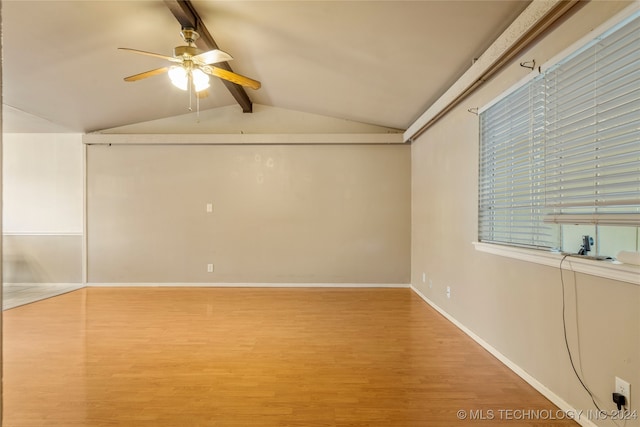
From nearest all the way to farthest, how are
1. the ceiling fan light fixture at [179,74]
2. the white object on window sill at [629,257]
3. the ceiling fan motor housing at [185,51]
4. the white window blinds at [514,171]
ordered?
the white object on window sill at [629,257]
the white window blinds at [514,171]
the ceiling fan motor housing at [185,51]
the ceiling fan light fixture at [179,74]

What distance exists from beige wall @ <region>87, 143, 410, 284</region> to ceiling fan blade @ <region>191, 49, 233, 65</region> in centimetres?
243

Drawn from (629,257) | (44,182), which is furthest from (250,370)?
(44,182)

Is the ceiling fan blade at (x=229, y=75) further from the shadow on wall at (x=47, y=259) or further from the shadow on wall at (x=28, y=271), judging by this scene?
the shadow on wall at (x=28, y=271)

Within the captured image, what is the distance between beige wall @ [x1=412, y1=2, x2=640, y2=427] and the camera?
1.68 meters

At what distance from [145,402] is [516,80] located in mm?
3466

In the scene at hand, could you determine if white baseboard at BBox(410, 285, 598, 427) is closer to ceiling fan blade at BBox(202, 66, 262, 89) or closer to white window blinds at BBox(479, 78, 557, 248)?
white window blinds at BBox(479, 78, 557, 248)

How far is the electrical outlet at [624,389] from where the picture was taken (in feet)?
5.21

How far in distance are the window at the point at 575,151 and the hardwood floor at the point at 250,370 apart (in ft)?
3.69

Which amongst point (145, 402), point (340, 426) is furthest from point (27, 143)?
point (340, 426)

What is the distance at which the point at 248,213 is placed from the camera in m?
5.17

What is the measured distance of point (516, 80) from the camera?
2.41m

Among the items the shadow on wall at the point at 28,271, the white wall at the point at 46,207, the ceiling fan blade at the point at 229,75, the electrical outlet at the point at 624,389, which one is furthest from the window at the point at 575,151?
the shadow on wall at the point at 28,271

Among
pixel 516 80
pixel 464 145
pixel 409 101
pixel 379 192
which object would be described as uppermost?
pixel 409 101

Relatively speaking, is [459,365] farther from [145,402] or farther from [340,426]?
[145,402]
